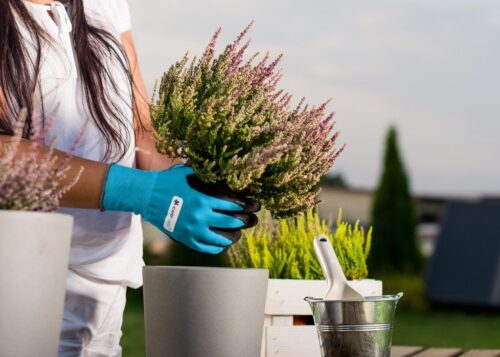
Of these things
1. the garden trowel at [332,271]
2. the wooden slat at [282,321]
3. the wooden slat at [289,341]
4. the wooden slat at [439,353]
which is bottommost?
the wooden slat at [439,353]

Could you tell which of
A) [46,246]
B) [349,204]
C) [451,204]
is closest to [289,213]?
[46,246]

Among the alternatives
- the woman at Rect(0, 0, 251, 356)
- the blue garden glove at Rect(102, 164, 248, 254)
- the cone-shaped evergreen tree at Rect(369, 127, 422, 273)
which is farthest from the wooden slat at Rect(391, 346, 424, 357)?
the cone-shaped evergreen tree at Rect(369, 127, 422, 273)

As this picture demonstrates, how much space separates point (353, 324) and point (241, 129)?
41cm

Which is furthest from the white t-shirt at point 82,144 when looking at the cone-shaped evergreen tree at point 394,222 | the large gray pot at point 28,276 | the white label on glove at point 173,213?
the cone-shaped evergreen tree at point 394,222

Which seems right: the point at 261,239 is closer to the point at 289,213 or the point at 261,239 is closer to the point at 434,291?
the point at 289,213

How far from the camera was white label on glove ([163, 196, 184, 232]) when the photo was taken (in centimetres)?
152

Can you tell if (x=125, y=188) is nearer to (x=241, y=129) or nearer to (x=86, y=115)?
(x=241, y=129)

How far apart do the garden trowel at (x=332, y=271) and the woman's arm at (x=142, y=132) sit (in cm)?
58

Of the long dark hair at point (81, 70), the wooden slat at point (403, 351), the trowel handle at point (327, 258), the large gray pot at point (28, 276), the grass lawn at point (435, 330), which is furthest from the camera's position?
the grass lawn at point (435, 330)

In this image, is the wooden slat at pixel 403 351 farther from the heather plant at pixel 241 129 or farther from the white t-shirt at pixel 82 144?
the heather plant at pixel 241 129

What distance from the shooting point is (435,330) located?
14.3 m

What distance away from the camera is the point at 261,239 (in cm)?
216

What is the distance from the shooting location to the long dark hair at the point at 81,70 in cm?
183

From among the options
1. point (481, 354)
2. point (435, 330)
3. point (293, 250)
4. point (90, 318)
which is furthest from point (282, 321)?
point (435, 330)
